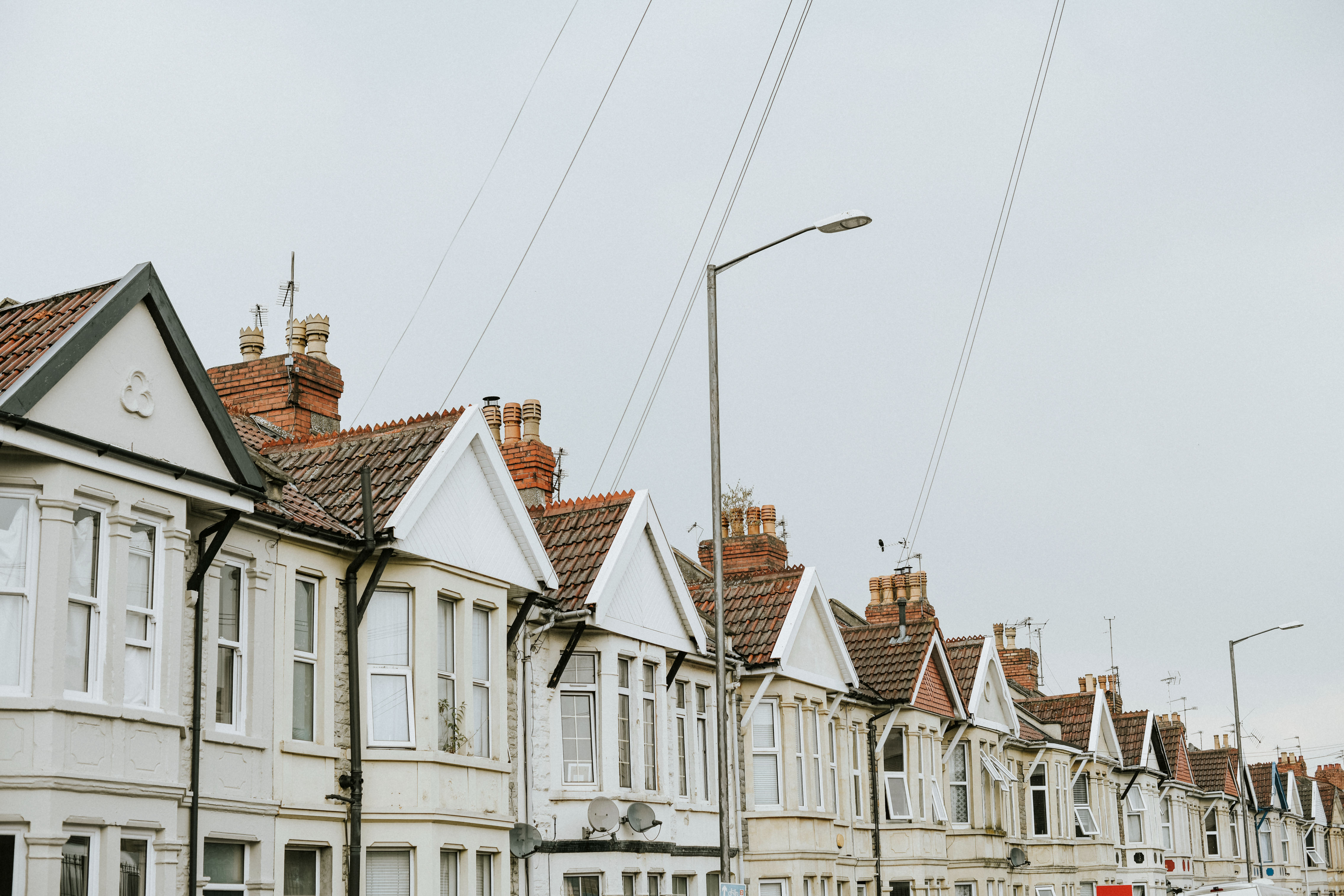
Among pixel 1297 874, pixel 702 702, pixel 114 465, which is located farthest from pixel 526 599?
pixel 1297 874

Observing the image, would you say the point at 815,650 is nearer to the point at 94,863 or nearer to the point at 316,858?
the point at 316,858

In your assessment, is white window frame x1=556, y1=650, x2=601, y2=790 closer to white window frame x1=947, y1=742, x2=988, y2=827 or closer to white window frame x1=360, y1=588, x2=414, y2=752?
white window frame x1=360, y1=588, x2=414, y2=752

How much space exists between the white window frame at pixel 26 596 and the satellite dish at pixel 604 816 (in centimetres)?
933

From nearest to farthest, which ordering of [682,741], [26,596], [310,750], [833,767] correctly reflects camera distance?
1. [26,596]
2. [310,750]
3. [682,741]
4. [833,767]

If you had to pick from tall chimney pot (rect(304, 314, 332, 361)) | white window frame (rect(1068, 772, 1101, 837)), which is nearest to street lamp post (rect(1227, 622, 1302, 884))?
white window frame (rect(1068, 772, 1101, 837))

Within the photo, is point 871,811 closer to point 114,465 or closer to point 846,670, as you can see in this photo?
point 846,670

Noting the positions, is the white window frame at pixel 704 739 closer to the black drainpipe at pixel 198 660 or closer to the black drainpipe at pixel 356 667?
the black drainpipe at pixel 356 667

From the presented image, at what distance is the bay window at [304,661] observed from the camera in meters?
16.9

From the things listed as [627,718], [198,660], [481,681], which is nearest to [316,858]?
[198,660]

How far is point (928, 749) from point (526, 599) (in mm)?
14981

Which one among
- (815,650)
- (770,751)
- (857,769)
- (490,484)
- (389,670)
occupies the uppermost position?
(490,484)

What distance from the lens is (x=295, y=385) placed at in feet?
73.3

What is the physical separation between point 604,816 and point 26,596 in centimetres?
984

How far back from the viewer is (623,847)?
2156cm
